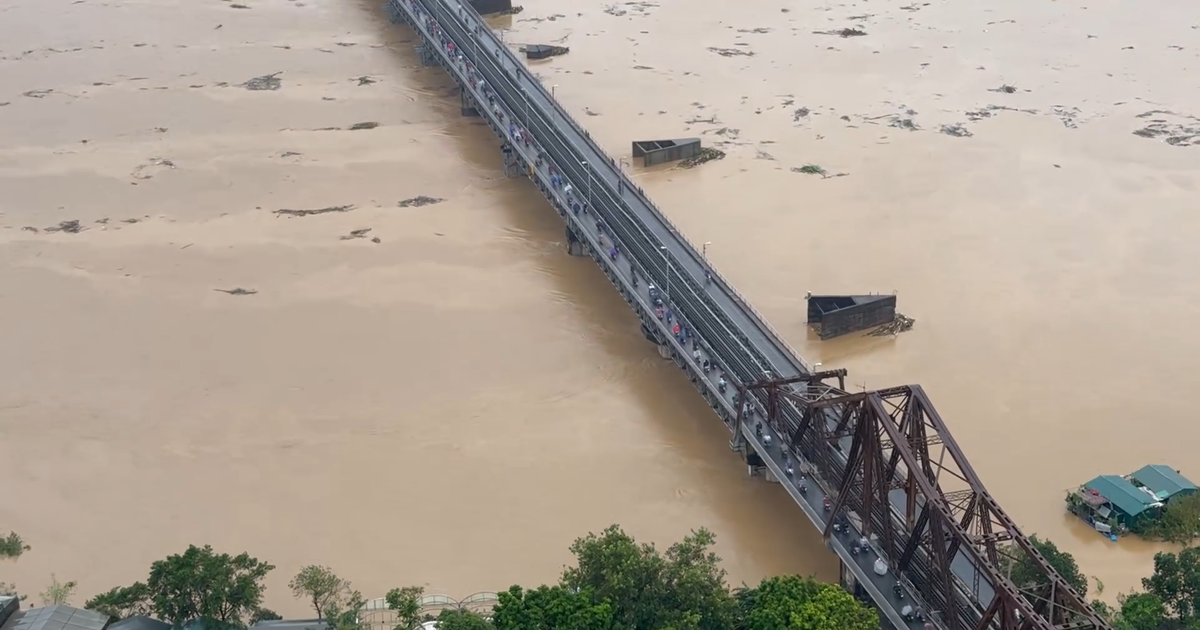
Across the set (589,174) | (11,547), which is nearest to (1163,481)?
(589,174)

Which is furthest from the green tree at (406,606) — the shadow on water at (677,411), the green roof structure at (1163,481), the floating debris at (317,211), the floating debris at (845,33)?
the floating debris at (845,33)

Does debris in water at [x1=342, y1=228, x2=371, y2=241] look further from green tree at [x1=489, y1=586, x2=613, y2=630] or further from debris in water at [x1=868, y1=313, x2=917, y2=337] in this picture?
green tree at [x1=489, y1=586, x2=613, y2=630]

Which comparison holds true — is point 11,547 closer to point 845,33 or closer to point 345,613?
point 345,613

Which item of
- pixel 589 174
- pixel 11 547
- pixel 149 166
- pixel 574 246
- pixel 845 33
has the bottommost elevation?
A: pixel 11 547

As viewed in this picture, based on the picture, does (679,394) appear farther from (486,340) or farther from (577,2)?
(577,2)

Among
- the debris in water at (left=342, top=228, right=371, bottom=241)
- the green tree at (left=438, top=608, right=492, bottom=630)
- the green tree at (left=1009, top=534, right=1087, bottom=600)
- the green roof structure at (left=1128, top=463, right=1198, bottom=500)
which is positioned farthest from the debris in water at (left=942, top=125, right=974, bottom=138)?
the green tree at (left=438, top=608, right=492, bottom=630)

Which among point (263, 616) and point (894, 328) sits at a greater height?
point (894, 328)

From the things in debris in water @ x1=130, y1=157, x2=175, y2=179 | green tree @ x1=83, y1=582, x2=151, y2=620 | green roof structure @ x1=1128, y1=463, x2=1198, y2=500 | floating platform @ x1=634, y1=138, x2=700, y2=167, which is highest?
floating platform @ x1=634, y1=138, x2=700, y2=167

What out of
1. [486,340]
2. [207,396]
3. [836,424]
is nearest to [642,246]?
[486,340]
